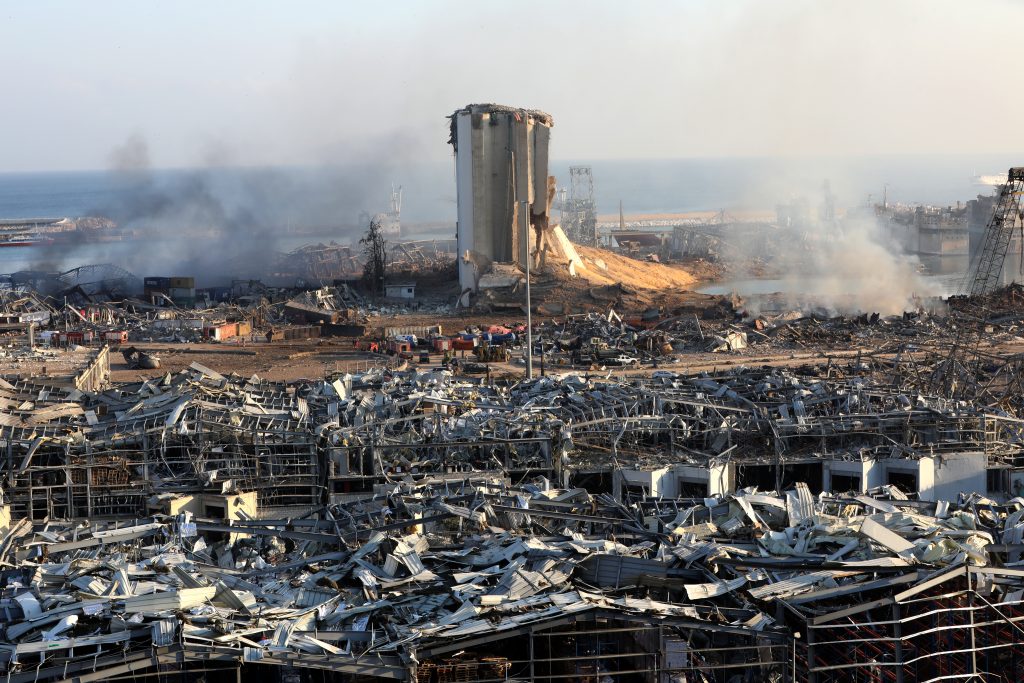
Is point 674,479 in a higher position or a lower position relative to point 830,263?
lower

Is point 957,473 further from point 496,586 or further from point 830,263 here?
point 830,263

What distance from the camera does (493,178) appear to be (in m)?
51.1

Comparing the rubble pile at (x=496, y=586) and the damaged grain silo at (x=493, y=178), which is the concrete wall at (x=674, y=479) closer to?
the rubble pile at (x=496, y=586)

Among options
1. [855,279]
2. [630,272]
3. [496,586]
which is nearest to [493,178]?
[630,272]

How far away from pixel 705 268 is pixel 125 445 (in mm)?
52317

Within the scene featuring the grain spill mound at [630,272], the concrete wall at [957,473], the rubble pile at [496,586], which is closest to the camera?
the rubble pile at [496,586]

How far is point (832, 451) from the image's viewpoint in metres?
18.6

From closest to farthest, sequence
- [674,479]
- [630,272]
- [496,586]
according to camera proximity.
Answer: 1. [496,586]
2. [674,479]
3. [630,272]

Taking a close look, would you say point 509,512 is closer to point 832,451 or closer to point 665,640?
point 665,640

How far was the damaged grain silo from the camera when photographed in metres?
50.5

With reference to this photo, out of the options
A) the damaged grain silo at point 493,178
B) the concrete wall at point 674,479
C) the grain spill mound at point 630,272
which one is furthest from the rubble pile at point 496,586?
the grain spill mound at point 630,272

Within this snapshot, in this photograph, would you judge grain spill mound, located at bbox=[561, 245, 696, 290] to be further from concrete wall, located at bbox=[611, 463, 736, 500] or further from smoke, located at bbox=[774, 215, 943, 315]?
concrete wall, located at bbox=[611, 463, 736, 500]

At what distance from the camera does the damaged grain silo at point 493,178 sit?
166 ft

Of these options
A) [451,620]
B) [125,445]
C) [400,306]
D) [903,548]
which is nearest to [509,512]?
[451,620]
